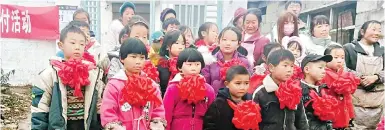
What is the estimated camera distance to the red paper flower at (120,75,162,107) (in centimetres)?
283

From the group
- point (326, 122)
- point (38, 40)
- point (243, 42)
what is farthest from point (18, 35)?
point (326, 122)

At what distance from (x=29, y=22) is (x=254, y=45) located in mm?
5323

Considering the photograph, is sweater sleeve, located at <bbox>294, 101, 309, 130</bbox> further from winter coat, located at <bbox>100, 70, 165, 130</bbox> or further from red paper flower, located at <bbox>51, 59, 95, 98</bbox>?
red paper flower, located at <bbox>51, 59, 95, 98</bbox>

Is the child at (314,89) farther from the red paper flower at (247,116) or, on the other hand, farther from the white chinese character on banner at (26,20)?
the white chinese character on banner at (26,20)

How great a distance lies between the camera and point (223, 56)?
12.5 ft

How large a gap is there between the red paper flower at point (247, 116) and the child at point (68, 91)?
3.43 ft

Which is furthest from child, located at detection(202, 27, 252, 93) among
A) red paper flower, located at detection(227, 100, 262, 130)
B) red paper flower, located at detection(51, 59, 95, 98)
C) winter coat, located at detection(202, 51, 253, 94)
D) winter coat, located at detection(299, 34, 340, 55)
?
red paper flower, located at detection(51, 59, 95, 98)

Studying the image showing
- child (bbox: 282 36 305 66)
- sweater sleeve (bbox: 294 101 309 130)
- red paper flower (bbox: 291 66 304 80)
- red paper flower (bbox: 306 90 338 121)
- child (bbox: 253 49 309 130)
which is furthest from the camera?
child (bbox: 282 36 305 66)

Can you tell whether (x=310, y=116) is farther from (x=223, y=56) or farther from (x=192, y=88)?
(x=192, y=88)

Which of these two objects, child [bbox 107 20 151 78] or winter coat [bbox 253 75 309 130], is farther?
child [bbox 107 20 151 78]

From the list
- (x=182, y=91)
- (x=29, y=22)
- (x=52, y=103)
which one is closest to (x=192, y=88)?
(x=182, y=91)

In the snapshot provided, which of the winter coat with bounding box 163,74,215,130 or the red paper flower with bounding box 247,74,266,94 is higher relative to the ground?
the red paper flower with bounding box 247,74,266,94

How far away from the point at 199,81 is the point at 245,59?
0.85 m

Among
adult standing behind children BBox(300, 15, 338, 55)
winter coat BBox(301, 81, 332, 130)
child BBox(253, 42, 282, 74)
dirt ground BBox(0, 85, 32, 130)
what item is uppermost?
adult standing behind children BBox(300, 15, 338, 55)
